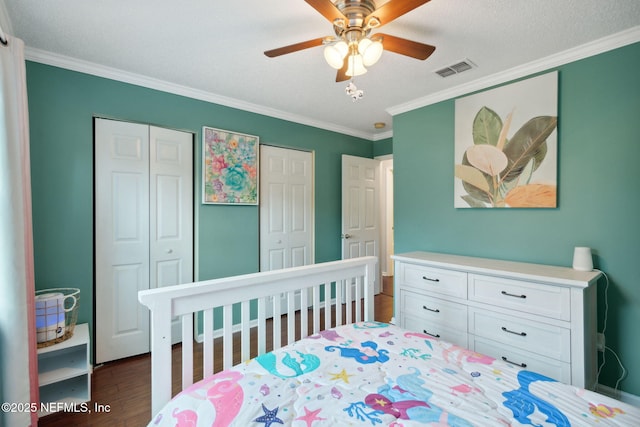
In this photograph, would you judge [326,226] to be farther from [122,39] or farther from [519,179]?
[122,39]

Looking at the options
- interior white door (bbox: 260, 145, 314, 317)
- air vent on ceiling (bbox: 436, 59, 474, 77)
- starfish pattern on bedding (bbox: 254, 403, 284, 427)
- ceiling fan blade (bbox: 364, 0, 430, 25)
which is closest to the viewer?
starfish pattern on bedding (bbox: 254, 403, 284, 427)

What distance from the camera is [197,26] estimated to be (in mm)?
1783

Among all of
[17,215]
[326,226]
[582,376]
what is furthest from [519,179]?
[17,215]

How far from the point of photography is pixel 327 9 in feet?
4.20

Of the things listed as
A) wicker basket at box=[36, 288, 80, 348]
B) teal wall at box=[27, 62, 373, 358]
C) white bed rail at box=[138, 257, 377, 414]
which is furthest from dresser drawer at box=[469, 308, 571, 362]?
wicker basket at box=[36, 288, 80, 348]

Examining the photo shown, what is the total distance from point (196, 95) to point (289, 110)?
0.99 m

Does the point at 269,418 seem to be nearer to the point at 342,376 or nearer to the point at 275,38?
the point at 342,376

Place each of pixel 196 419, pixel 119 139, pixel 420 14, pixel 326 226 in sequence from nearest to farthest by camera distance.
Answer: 1. pixel 196 419
2. pixel 420 14
3. pixel 119 139
4. pixel 326 226

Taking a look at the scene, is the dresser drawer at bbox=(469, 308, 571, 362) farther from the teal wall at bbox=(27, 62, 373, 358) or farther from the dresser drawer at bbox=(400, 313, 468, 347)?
the teal wall at bbox=(27, 62, 373, 358)

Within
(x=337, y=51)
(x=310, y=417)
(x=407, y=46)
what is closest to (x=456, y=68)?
(x=407, y=46)

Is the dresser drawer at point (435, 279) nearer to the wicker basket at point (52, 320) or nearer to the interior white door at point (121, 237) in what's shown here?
the interior white door at point (121, 237)

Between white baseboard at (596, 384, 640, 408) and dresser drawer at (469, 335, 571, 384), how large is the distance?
51 cm

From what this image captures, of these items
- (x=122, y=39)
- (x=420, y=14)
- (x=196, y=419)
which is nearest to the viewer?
(x=196, y=419)

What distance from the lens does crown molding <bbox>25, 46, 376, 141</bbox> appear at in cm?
211
